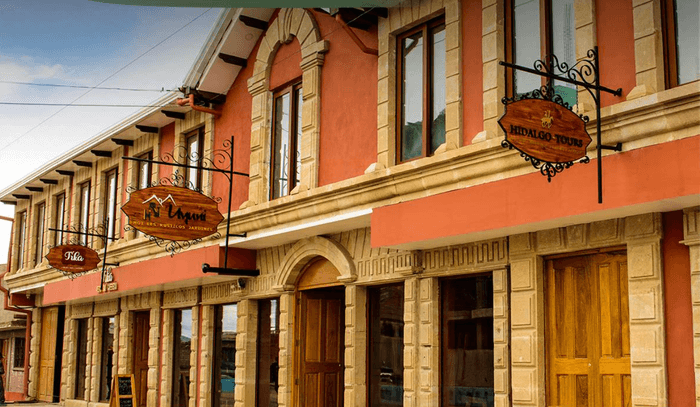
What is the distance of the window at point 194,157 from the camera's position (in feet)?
59.0

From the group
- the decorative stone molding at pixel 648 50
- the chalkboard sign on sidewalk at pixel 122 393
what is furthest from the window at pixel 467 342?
the chalkboard sign on sidewalk at pixel 122 393

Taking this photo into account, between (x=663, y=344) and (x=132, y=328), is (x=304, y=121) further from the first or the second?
(x=132, y=328)

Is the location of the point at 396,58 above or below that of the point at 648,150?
above

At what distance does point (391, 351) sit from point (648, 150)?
221 inches

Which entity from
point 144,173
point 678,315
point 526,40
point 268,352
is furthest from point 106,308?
point 678,315

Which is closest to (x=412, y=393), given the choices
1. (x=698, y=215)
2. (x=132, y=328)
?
(x=698, y=215)

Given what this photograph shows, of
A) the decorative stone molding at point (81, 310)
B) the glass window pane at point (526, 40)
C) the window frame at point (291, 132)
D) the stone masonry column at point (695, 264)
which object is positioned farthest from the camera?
the decorative stone molding at point (81, 310)

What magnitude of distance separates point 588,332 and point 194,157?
33.7ft

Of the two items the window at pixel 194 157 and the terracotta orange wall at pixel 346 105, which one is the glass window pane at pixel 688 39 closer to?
the terracotta orange wall at pixel 346 105

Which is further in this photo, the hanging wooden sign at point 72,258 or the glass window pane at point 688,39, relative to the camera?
the hanging wooden sign at point 72,258

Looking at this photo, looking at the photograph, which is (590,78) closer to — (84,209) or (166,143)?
(166,143)

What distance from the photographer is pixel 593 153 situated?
31.2 feet

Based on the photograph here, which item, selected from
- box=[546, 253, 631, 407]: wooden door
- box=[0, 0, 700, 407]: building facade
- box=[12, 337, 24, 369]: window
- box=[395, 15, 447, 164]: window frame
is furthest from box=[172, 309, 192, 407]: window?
box=[12, 337, 24, 369]: window

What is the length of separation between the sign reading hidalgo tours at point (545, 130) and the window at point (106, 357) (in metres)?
15.9
